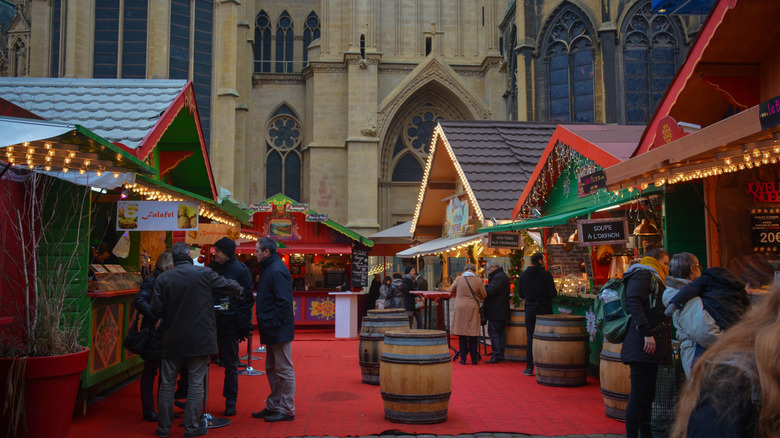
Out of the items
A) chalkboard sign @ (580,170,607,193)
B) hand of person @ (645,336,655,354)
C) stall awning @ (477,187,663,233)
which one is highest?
chalkboard sign @ (580,170,607,193)

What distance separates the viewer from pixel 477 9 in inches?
1362

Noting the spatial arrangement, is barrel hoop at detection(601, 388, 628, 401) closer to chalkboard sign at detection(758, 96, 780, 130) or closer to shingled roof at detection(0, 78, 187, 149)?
chalkboard sign at detection(758, 96, 780, 130)

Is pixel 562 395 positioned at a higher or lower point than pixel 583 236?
lower

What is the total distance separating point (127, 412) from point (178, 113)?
4.49 metres

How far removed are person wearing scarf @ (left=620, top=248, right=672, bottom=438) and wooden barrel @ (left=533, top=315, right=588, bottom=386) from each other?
2.90 meters

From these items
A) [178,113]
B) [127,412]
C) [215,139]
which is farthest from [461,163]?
[215,139]

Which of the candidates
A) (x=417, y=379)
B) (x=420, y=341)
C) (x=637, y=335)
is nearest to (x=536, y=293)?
(x=420, y=341)

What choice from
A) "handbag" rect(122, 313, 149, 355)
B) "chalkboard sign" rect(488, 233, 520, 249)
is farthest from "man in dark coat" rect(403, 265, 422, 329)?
"handbag" rect(122, 313, 149, 355)

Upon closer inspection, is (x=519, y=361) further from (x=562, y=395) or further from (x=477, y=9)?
(x=477, y=9)

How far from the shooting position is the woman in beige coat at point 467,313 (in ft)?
36.4

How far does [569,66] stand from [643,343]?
22883 mm

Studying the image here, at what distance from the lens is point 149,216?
8484mm

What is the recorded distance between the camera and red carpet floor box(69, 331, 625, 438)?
6473 millimetres

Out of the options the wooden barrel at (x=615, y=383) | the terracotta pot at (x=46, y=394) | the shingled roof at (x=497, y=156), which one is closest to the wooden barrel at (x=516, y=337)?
→ the shingled roof at (x=497, y=156)
